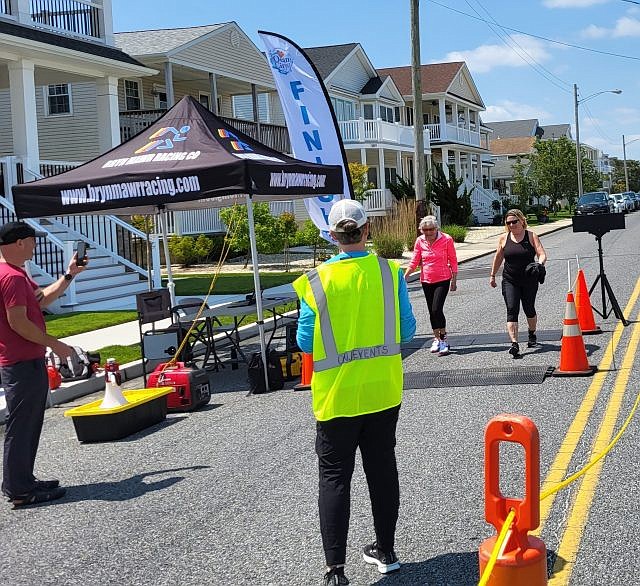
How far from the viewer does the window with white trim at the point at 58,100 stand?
30.1 m

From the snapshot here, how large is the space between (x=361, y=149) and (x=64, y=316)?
2957cm

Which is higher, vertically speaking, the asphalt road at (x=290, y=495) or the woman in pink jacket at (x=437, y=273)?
the woman in pink jacket at (x=437, y=273)

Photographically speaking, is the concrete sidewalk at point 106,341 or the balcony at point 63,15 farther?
the balcony at point 63,15

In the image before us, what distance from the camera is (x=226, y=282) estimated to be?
22.9 meters

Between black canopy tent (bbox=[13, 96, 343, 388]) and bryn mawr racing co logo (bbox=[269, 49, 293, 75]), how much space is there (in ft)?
8.20

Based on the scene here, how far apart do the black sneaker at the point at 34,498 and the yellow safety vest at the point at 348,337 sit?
2.74 metres

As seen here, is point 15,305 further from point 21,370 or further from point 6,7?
point 6,7

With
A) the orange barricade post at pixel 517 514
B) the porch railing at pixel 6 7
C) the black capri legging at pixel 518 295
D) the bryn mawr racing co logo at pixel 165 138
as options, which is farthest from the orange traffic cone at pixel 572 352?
the porch railing at pixel 6 7

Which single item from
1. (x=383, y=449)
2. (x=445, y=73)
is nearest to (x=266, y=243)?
(x=383, y=449)

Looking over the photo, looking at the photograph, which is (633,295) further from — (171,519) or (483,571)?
(483,571)

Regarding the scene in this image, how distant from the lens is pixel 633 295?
15.7 m

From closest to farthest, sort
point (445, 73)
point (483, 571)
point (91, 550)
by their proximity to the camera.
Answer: point (483, 571) → point (91, 550) → point (445, 73)

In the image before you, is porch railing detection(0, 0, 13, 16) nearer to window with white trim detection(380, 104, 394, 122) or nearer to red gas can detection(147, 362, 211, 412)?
red gas can detection(147, 362, 211, 412)

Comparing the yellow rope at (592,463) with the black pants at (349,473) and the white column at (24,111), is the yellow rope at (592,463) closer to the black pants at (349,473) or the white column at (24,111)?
the black pants at (349,473)
